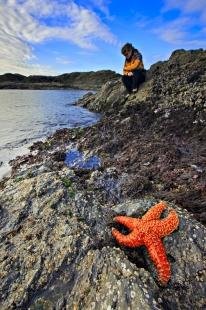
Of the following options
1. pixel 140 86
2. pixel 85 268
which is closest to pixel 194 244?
pixel 85 268

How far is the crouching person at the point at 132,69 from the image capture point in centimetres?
1980

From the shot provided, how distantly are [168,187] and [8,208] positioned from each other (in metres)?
4.08

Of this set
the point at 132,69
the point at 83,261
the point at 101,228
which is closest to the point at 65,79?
the point at 132,69

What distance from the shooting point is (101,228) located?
20.8 feet

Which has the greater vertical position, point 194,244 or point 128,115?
point 194,244

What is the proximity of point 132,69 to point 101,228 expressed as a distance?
16012 mm

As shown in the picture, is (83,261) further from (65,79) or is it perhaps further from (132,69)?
(65,79)

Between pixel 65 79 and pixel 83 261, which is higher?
pixel 83 261

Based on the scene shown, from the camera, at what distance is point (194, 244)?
5.84 meters

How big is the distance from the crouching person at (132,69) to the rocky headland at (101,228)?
30.4 feet

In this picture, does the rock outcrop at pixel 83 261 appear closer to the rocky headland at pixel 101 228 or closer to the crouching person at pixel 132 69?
the rocky headland at pixel 101 228

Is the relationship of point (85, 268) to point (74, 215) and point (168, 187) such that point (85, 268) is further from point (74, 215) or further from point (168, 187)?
point (168, 187)

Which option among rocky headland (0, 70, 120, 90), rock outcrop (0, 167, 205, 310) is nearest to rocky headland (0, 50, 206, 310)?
rock outcrop (0, 167, 205, 310)

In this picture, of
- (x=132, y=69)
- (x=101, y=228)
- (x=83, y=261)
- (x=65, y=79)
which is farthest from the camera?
(x=65, y=79)
